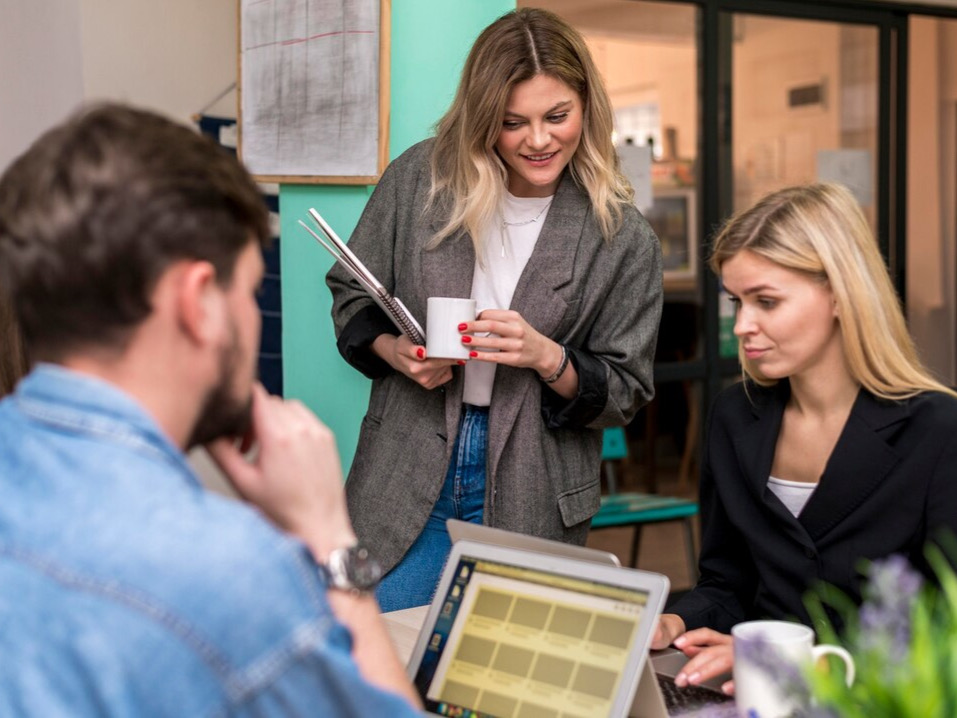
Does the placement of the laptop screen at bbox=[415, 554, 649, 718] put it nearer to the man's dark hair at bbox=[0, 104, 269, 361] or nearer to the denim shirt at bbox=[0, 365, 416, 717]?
the denim shirt at bbox=[0, 365, 416, 717]

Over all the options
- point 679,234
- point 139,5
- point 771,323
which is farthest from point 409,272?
point 679,234

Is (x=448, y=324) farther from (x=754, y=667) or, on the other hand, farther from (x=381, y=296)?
(x=754, y=667)

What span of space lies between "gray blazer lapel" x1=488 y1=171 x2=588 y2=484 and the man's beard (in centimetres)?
103

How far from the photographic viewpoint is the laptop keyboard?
1.44 metres

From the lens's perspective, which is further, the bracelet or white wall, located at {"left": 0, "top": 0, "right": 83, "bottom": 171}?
white wall, located at {"left": 0, "top": 0, "right": 83, "bottom": 171}

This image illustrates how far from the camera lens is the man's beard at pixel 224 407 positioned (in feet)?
3.28

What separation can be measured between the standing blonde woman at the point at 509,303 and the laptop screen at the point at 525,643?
2.11ft

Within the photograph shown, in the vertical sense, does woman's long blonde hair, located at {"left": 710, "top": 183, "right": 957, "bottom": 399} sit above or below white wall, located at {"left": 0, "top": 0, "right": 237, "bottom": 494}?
below

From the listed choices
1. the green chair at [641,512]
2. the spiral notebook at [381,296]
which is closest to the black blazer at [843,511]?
the spiral notebook at [381,296]

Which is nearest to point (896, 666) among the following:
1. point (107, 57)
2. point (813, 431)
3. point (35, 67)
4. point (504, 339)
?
point (813, 431)

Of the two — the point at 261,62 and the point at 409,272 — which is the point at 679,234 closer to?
the point at 261,62

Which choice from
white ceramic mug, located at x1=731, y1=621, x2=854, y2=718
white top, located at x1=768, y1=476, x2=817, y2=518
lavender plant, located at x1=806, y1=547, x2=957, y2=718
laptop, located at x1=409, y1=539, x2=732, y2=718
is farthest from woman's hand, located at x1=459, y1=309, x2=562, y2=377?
lavender plant, located at x1=806, y1=547, x2=957, y2=718

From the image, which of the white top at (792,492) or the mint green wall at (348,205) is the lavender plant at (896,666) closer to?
the white top at (792,492)

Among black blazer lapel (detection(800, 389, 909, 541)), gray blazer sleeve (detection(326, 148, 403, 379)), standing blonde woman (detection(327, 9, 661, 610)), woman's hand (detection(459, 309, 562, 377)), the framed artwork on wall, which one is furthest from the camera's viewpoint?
the framed artwork on wall
